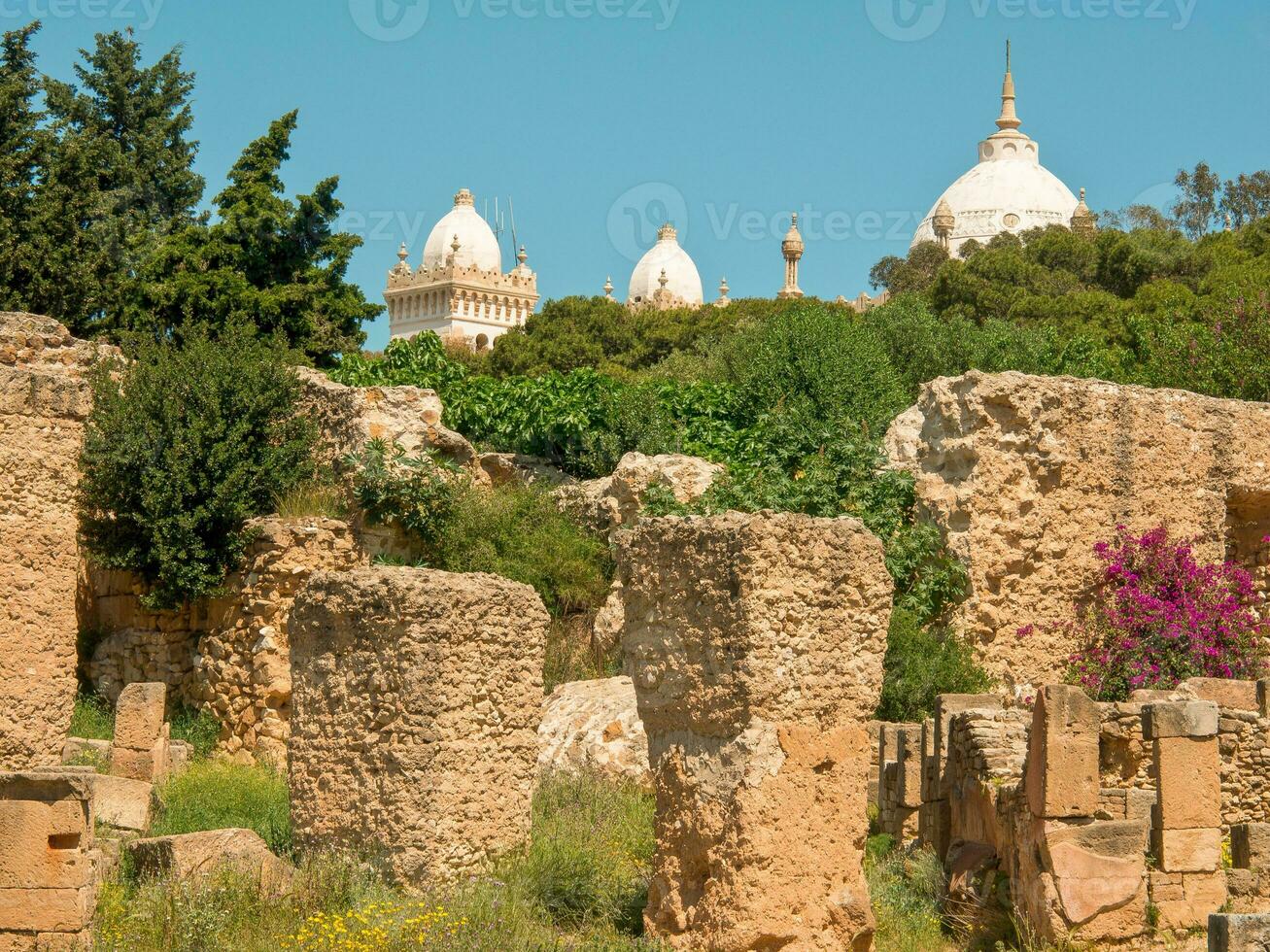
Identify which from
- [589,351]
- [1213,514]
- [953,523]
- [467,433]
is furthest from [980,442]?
[589,351]

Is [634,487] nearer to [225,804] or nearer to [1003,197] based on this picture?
[225,804]

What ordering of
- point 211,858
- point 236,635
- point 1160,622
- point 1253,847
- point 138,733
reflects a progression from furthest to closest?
point 236,635 → point 1160,622 → point 138,733 → point 1253,847 → point 211,858

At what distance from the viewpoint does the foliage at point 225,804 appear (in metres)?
11.2

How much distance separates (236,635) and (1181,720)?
26.5 ft

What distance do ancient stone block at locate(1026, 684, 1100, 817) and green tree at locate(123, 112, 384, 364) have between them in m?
12.9

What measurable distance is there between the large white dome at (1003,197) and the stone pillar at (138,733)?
6803cm

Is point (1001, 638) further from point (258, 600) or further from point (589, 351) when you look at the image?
→ point (589, 351)

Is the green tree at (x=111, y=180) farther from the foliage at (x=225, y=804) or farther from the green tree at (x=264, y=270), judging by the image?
the foliage at (x=225, y=804)

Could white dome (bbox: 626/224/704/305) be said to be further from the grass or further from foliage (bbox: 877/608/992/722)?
the grass

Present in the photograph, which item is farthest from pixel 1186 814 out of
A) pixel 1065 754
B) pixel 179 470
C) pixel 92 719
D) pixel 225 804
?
pixel 179 470

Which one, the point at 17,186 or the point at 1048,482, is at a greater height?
the point at 17,186

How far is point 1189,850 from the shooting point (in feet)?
31.5

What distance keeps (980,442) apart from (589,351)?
2276 centimetres

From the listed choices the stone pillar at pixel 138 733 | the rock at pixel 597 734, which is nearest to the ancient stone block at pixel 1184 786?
the rock at pixel 597 734
